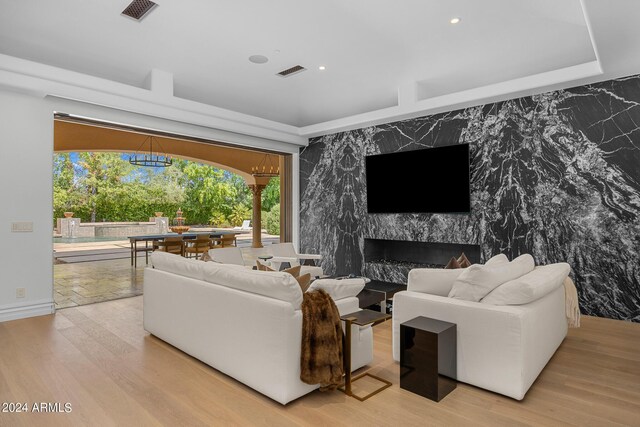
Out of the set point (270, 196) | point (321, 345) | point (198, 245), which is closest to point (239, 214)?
point (270, 196)

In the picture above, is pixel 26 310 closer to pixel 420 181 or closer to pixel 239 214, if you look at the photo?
pixel 420 181

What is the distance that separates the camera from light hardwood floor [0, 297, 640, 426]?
2.30 m

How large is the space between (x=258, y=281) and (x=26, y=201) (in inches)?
144

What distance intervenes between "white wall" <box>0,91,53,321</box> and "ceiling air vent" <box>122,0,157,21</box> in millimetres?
1898

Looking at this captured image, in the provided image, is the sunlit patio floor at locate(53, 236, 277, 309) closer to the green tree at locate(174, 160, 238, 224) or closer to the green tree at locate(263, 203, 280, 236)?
the green tree at locate(263, 203, 280, 236)

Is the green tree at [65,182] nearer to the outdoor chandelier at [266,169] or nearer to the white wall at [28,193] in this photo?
the outdoor chandelier at [266,169]

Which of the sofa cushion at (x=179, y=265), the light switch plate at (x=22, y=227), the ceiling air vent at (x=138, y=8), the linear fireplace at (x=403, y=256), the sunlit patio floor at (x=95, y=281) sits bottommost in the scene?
the sunlit patio floor at (x=95, y=281)

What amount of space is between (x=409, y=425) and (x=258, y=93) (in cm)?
497

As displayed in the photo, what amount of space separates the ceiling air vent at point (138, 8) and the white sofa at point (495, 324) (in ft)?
11.0

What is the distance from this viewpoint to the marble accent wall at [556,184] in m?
4.35

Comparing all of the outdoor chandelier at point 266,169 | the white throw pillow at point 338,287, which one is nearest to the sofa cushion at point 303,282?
the white throw pillow at point 338,287

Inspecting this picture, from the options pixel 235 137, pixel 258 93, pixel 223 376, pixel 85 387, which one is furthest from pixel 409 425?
pixel 235 137

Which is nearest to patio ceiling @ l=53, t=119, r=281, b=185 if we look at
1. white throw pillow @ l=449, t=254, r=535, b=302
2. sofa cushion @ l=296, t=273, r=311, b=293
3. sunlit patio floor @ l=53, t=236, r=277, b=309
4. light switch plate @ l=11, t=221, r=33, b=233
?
light switch plate @ l=11, t=221, r=33, b=233

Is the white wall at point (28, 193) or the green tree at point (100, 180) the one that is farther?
the green tree at point (100, 180)
